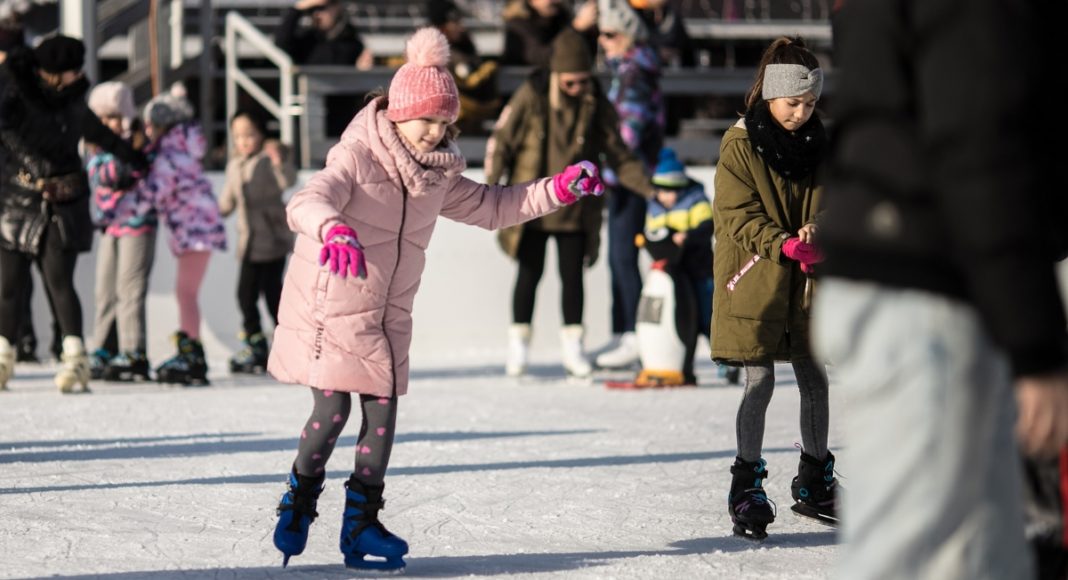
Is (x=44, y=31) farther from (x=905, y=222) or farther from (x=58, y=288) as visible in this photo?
(x=905, y=222)

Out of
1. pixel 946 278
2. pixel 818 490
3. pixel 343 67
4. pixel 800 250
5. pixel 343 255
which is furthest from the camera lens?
pixel 343 67

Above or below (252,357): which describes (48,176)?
above

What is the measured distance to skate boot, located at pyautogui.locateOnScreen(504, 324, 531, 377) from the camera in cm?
934

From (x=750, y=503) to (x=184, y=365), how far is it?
501cm

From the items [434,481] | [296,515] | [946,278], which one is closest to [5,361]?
[434,481]

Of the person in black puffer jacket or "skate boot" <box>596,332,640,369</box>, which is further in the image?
"skate boot" <box>596,332,640,369</box>

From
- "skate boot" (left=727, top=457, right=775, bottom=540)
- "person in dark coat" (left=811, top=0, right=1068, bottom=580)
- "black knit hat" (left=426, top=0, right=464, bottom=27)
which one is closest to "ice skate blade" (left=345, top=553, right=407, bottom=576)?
"skate boot" (left=727, top=457, right=775, bottom=540)

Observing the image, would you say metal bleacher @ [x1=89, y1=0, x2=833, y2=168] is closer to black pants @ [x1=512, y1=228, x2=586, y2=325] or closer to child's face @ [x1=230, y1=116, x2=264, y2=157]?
child's face @ [x1=230, y1=116, x2=264, y2=157]

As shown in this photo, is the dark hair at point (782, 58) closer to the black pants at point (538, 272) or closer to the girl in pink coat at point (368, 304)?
the girl in pink coat at point (368, 304)

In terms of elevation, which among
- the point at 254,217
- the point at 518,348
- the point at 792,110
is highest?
the point at 792,110

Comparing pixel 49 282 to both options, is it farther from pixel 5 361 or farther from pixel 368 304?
pixel 368 304

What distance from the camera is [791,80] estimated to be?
15.7ft

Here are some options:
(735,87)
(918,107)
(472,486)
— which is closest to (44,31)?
(735,87)

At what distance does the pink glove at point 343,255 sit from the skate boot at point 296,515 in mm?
728
